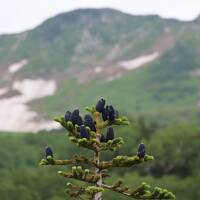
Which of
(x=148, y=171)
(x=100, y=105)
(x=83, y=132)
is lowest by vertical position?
(x=83, y=132)

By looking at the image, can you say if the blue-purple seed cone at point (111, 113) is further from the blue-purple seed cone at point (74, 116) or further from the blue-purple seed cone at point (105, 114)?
the blue-purple seed cone at point (74, 116)

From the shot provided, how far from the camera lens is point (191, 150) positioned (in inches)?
4427

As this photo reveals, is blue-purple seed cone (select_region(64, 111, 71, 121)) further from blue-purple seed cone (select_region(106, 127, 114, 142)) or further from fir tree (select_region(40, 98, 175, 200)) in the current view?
blue-purple seed cone (select_region(106, 127, 114, 142))

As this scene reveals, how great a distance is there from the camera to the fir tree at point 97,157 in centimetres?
1358

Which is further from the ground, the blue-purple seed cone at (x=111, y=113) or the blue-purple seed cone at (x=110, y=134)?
the blue-purple seed cone at (x=111, y=113)

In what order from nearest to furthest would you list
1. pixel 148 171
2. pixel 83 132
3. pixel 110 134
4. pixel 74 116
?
pixel 83 132
pixel 74 116
pixel 110 134
pixel 148 171

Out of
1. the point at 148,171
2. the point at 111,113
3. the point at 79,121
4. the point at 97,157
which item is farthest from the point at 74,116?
the point at 148,171

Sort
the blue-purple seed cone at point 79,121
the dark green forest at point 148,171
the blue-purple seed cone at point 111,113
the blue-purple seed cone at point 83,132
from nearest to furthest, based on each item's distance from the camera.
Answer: the blue-purple seed cone at point 83,132 → the blue-purple seed cone at point 79,121 → the blue-purple seed cone at point 111,113 → the dark green forest at point 148,171

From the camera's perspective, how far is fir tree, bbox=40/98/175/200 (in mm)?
13578

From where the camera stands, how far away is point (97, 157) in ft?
45.8

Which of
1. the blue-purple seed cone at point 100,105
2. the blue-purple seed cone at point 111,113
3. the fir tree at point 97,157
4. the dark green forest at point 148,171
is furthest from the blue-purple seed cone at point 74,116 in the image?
the dark green forest at point 148,171

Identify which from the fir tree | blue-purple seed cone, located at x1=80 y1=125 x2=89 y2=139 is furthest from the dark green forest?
blue-purple seed cone, located at x1=80 y1=125 x2=89 y2=139

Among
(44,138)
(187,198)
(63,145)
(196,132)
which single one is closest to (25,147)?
(44,138)

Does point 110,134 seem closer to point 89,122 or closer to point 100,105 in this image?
point 89,122
